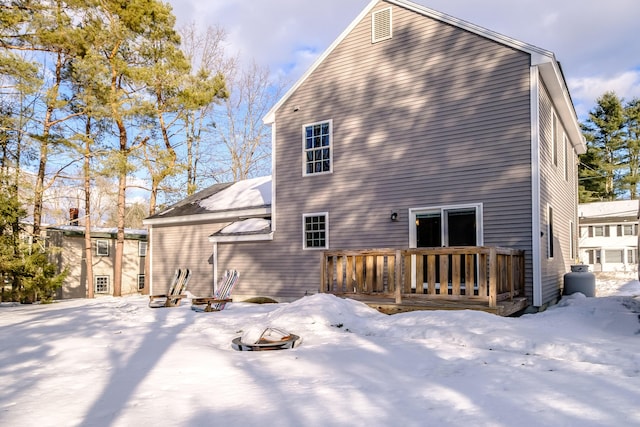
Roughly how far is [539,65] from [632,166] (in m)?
30.6

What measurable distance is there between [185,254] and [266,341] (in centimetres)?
969

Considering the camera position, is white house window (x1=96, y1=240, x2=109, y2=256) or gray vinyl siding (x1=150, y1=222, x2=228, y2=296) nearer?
gray vinyl siding (x1=150, y1=222, x2=228, y2=296)

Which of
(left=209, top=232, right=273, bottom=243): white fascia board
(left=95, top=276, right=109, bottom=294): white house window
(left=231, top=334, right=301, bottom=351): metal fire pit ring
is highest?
(left=209, top=232, right=273, bottom=243): white fascia board

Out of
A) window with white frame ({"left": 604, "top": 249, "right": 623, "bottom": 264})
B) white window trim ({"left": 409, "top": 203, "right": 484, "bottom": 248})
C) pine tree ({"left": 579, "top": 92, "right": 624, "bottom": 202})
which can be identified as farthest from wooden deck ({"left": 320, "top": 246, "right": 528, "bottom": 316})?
pine tree ({"left": 579, "top": 92, "right": 624, "bottom": 202})

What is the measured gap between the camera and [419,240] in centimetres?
1020

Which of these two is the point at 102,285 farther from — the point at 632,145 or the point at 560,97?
the point at 632,145

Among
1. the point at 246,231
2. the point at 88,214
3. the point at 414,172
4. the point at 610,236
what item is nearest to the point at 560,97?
the point at 414,172

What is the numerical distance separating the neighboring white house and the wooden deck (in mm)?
23316

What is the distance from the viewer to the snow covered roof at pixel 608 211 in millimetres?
27703

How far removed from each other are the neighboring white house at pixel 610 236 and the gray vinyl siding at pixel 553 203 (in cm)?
1739

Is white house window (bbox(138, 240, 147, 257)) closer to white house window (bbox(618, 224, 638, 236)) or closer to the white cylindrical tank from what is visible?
the white cylindrical tank

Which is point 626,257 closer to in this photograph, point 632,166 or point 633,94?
point 632,166

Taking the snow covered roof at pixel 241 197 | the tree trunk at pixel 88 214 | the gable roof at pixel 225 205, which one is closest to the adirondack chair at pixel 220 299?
the gable roof at pixel 225 205

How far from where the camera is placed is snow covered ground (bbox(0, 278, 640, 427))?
129 inches
